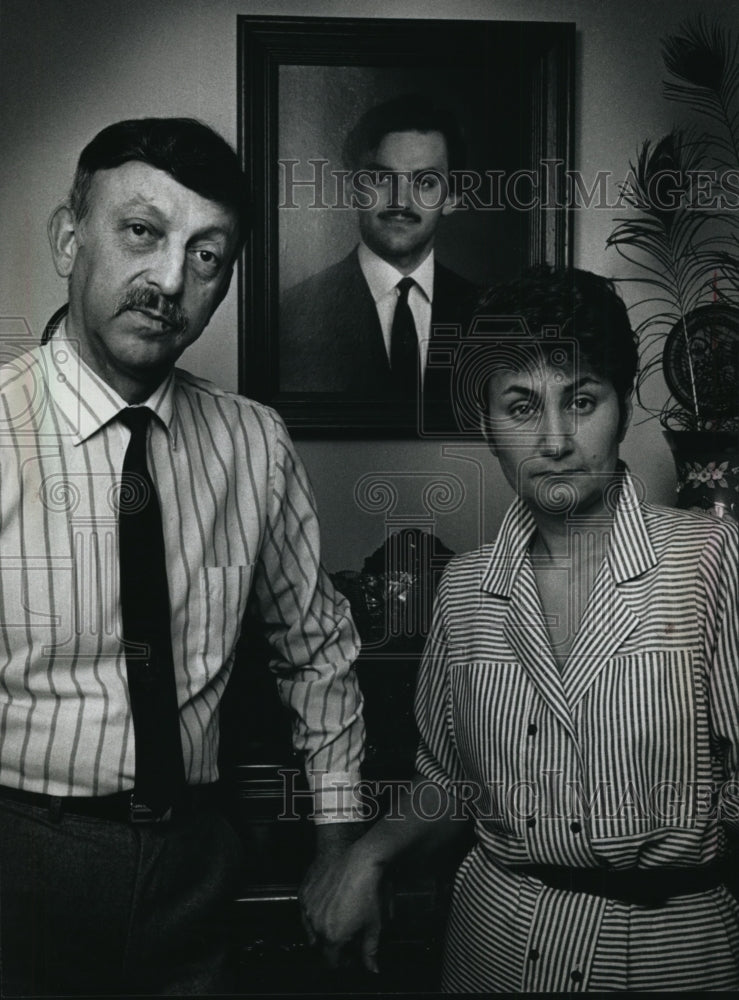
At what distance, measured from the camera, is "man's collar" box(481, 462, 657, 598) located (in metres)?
1.35

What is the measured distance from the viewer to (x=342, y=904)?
1373 millimetres

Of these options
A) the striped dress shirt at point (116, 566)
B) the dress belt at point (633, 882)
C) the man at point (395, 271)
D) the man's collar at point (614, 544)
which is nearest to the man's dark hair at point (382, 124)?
the man at point (395, 271)

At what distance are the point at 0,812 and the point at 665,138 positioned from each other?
124cm

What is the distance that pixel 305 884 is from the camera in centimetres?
138

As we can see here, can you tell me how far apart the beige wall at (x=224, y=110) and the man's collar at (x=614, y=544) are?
0.02 meters

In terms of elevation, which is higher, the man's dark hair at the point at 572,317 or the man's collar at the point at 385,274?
the man's collar at the point at 385,274

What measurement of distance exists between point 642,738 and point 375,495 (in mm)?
469

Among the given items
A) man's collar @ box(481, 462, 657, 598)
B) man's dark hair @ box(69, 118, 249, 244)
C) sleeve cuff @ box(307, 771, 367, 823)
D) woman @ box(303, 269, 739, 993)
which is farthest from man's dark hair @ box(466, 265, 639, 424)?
sleeve cuff @ box(307, 771, 367, 823)

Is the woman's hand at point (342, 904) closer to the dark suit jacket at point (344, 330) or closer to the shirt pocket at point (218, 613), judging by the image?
the shirt pocket at point (218, 613)

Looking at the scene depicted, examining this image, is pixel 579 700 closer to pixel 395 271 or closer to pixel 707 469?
pixel 707 469

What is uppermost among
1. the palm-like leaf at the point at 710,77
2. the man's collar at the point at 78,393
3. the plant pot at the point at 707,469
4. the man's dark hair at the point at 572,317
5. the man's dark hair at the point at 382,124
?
the palm-like leaf at the point at 710,77

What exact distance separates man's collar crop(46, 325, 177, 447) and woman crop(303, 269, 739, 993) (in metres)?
0.48

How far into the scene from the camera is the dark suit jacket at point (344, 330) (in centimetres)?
134

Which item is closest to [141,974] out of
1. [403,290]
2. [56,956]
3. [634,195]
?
[56,956]
